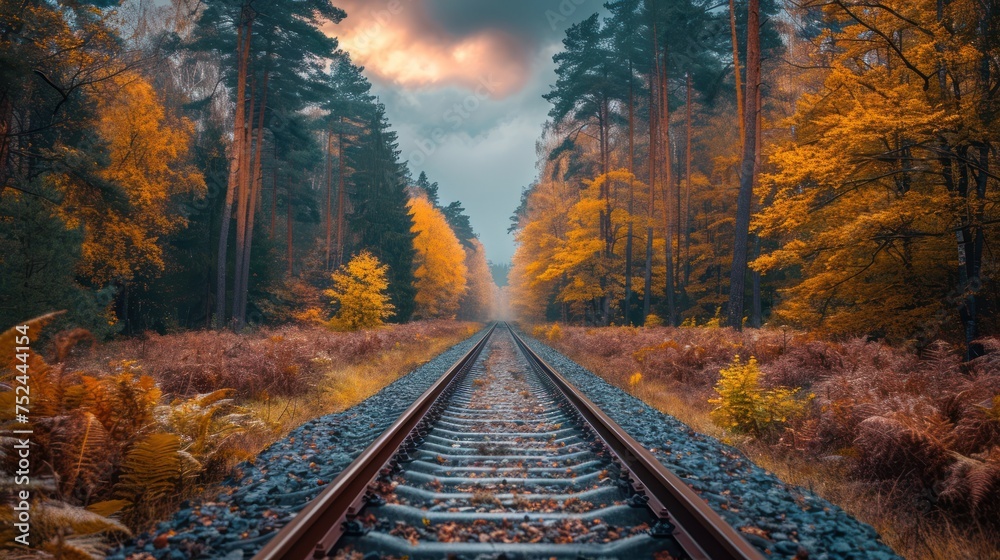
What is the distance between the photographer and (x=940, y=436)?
402 cm

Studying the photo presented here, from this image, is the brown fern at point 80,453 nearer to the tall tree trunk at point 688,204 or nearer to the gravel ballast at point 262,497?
the gravel ballast at point 262,497

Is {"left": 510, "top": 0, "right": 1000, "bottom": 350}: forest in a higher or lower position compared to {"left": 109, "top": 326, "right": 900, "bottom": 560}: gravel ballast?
higher

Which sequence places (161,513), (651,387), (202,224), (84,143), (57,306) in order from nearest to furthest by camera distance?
(161,513) < (651,387) < (57,306) < (84,143) < (202,224)

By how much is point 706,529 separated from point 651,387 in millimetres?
7694

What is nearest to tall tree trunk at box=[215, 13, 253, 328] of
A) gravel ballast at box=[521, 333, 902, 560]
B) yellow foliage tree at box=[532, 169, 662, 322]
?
yellow foliage tree at box=[532, 169, 662, 322]

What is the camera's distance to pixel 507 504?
140 inches

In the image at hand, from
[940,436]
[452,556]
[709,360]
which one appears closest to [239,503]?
[452,556]

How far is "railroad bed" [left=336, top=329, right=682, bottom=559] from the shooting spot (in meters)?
2.88

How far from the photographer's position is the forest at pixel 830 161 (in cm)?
831

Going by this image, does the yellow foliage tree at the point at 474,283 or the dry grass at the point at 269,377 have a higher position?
the yellow foliage tree at the point at 474,283

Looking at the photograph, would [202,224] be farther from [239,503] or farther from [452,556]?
[452,556]

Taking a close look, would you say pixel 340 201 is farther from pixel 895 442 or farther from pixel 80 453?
pixel 895 442


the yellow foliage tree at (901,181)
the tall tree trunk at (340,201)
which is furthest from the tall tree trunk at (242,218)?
the yellow foliage tree at (901,181)

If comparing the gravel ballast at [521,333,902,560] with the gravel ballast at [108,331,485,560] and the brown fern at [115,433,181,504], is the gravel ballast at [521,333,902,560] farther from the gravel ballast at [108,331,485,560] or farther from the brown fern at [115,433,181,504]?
the brown fern at [115,433,181,504]
